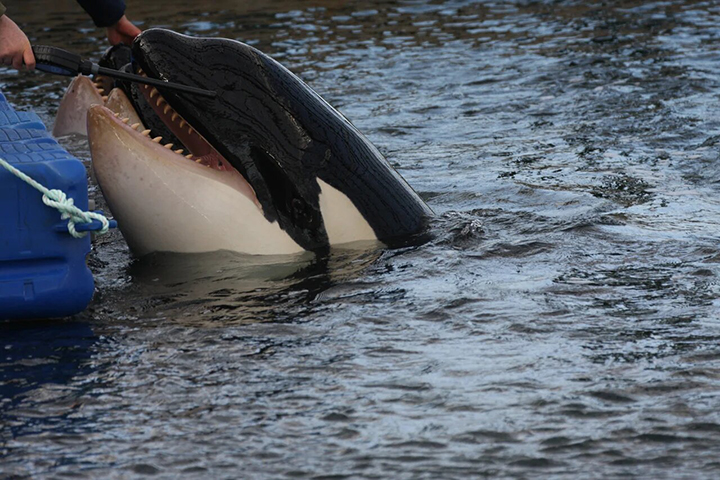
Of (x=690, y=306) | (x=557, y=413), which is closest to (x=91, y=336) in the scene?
(x=557, y=413)

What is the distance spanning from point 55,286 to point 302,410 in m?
1.45

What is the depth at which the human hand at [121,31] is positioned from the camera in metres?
8.30

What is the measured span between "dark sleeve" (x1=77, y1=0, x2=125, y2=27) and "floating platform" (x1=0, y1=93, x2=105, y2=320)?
305 cm

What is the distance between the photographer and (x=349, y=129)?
6281mm

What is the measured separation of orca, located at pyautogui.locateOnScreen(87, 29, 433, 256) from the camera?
5.78m

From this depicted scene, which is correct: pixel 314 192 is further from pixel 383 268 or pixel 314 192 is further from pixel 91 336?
pixel 91 336

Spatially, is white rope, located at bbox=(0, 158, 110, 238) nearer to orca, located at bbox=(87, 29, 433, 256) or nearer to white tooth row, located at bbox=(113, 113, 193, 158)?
orca, located at bbox=(87, 29, 433, 256)

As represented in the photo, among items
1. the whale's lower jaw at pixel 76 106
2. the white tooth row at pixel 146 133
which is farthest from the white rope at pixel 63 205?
the whale's lower jaw at pixel 76 106

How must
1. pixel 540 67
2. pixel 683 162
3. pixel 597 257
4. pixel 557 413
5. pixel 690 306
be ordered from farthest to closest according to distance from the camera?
pixel 540 67
pixel 683 162
pixel 597 257
pixel 690 306
pixel 557 413

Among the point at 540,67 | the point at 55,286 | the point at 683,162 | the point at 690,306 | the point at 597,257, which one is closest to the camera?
the point at 55,286

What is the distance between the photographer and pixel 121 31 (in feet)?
27.3

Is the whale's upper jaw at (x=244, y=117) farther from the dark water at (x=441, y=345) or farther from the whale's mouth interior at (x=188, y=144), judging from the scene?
the dark water at (x=441, y=345)

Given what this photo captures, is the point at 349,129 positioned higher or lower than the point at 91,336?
higher

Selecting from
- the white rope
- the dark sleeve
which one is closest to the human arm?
the dark sleeve
